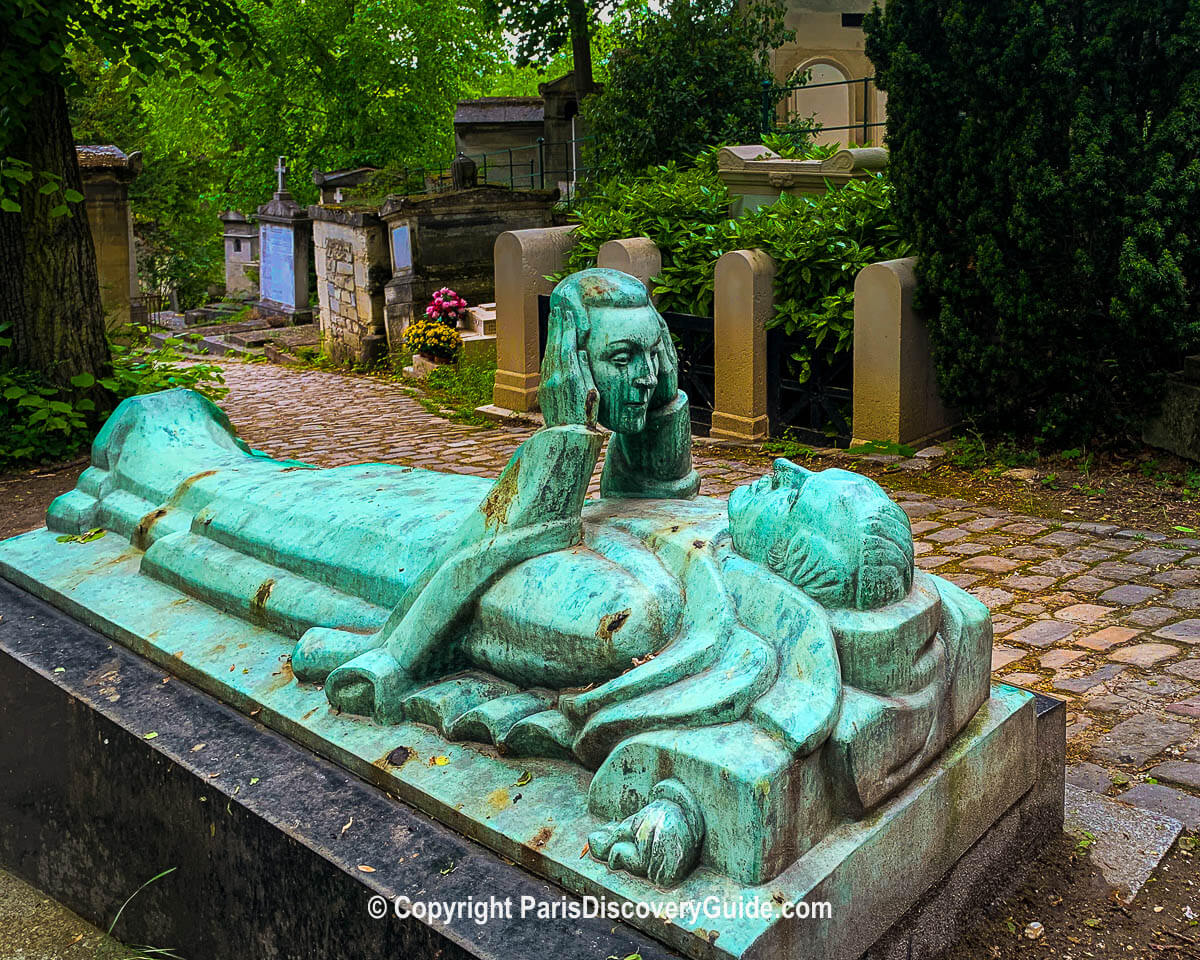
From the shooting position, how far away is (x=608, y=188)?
1170cm

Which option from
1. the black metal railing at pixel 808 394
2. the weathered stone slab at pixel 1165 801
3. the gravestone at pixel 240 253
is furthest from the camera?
A: the gravestone at pixel 240 253

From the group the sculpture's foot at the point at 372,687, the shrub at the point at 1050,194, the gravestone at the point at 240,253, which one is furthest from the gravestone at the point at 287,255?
the sculpture's foot at the point at 372,687

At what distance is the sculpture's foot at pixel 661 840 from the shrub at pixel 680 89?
11.9 m

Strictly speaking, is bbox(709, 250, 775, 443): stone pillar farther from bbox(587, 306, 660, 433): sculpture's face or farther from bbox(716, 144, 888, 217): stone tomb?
bbox(587, 306, 660, 433): sculpture's face

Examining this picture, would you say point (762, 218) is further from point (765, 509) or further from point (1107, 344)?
point (765, 509)

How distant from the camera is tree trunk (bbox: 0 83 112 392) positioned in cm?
796

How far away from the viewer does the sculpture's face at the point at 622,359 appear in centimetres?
258

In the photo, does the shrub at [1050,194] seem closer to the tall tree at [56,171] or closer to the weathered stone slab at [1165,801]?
the weathered stone slab at [1165,801]

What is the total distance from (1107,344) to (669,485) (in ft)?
17.1

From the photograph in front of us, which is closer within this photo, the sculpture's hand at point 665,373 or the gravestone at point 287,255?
the sculpture's hand at point 665,373

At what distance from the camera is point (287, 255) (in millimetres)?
20094

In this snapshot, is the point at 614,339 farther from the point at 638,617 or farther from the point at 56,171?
the point at 56,171

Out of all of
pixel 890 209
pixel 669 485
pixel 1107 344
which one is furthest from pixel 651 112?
pixel 669 485

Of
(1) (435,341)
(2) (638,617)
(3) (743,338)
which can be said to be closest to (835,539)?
(2) (638,617)
